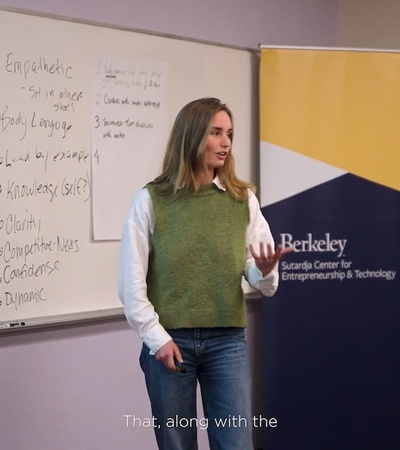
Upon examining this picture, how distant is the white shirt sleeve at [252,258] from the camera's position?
1.73 meters

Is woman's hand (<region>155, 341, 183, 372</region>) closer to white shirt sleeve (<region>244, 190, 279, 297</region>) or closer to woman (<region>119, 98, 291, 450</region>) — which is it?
woman (<region>119, 98, 291, 450</region>)

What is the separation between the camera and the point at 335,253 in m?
2.80

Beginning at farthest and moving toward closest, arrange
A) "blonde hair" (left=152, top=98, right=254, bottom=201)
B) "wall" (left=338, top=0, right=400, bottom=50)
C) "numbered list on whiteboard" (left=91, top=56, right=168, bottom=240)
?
1. "wall" (left=338, top=0, right=400, bottom=50)
2. "numbered list on whiteboard" (left=91, top=56, right=168, bottom=240)
3. "blonde hair" (left=152, top=98, right=254, bottom=201)

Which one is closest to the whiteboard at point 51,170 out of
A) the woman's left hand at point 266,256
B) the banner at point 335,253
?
the banner at point 335,253

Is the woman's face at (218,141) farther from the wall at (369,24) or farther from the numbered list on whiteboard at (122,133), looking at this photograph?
the wall at (369,24)

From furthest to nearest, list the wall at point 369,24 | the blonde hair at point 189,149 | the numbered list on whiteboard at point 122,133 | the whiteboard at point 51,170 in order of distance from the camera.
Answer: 1. the wall at point 369,24
2. the numbered list on whiteboard at point 122,133
3. the whiteboard at point 51,170
4. the blonde hair at point 189,149

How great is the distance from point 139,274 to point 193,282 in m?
0.15

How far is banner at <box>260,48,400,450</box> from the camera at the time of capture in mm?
2783

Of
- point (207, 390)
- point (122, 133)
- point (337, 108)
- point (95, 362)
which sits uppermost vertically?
point (337, 108)

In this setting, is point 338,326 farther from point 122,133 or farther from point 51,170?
point 51,170

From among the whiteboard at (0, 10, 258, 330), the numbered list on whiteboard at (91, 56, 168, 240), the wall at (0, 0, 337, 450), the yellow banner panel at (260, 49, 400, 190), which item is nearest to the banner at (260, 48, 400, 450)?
the yellow banner panel at (260, 49, 400, 190)

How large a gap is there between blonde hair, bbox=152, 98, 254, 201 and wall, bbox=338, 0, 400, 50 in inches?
64.6

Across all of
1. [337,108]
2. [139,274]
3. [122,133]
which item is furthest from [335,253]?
[139,274]

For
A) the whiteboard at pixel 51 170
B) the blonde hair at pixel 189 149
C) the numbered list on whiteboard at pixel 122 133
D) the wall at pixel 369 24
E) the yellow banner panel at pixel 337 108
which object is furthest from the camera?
the wall at pixel 369 24
